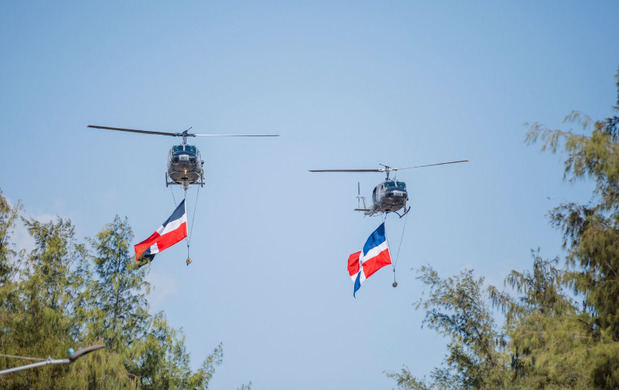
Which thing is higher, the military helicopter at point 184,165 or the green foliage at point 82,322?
the military helicopter at point 184,165

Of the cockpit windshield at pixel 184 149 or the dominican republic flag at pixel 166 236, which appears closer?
the cockpit windshield at pixel 184 149

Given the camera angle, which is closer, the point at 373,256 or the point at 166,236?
the point at 166,236

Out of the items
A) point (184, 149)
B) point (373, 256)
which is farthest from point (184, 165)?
point (373, 256)

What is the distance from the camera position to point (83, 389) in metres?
26.7

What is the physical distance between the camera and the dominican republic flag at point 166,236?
119 ft

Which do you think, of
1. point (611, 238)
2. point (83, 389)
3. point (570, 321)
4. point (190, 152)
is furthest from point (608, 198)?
point (190, 152)

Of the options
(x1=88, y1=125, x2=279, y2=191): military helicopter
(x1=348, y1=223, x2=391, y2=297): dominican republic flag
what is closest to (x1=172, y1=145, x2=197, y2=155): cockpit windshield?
(x1=88, y1=125, x2=279, y2=191): military helicopter

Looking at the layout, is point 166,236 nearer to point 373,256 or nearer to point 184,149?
point 184,149

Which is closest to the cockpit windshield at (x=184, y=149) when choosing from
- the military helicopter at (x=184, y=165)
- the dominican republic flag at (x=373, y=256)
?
the military helicopter at (x=184, y=165)

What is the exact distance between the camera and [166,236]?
1460 inches

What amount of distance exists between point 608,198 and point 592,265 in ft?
5.23

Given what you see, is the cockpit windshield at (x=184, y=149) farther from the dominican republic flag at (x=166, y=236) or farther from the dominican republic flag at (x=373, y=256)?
the dominican republic flag at (x=373, y=256)

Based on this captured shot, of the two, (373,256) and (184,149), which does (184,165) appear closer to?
(184,149)

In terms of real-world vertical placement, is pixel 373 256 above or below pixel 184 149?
below
